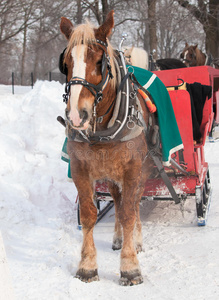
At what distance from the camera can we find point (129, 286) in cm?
329

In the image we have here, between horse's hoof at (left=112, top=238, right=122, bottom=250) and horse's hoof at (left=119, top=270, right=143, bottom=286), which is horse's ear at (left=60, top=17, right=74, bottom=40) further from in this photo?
horse's hoof at (left=112, top=238, right=122, bottom=250)

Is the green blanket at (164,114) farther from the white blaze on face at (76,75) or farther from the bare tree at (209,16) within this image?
the bare tree at (209,16)

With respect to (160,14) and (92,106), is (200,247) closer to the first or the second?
(92,106)

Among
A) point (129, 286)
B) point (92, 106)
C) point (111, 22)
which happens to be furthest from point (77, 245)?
point (111, 22)

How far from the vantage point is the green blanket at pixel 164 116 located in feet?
13.5

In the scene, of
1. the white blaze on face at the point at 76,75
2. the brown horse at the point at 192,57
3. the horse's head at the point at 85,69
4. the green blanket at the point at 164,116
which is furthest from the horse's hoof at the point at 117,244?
the brown horse at the point at 192,57

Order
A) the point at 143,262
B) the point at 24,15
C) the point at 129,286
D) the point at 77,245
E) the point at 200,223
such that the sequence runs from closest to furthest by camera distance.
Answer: the point at 129,286 < the point at 143,262 < the point at 77,245 < the point at 200,223 < the point at 24,15

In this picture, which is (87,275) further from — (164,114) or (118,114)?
(164,114)

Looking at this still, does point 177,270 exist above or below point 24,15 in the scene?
below

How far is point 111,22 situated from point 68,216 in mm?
2956

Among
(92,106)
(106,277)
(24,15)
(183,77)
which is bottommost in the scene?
(106,277)

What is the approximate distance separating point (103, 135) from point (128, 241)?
1.00m

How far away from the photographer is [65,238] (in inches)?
172

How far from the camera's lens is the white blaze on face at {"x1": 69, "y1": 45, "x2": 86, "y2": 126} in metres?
2.71
